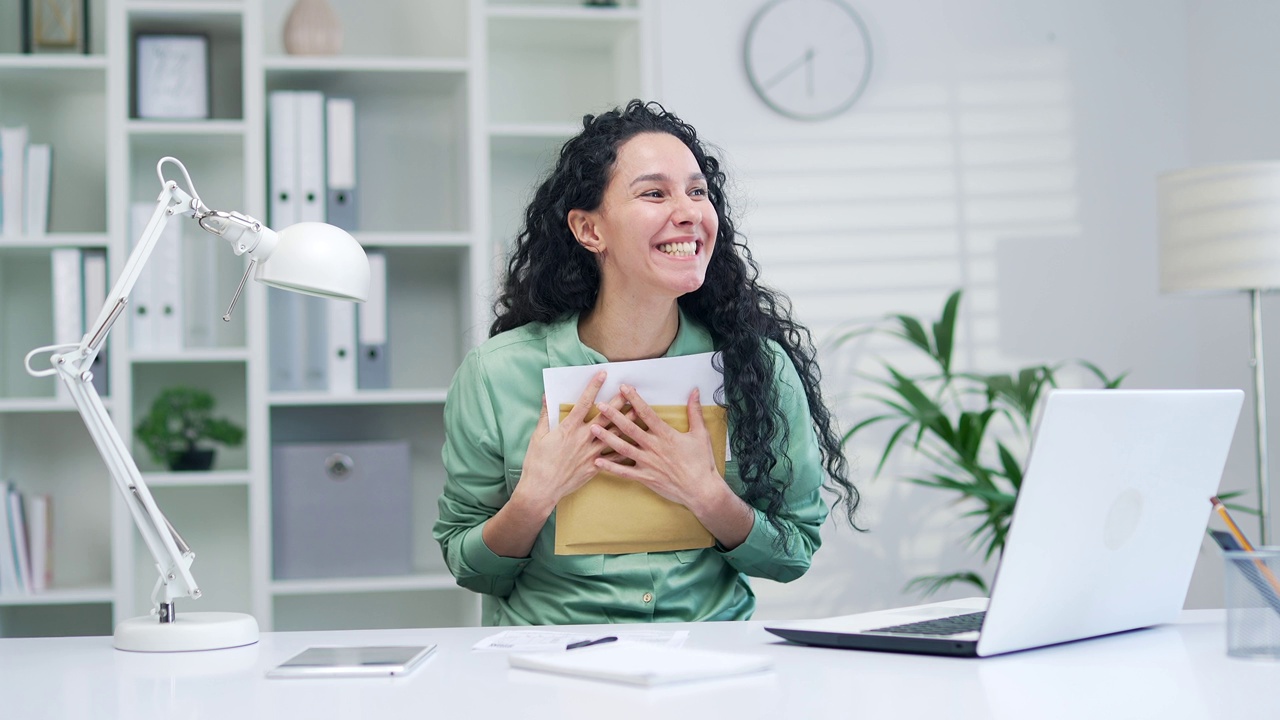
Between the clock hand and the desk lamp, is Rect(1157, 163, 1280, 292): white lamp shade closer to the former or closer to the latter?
the clock hand

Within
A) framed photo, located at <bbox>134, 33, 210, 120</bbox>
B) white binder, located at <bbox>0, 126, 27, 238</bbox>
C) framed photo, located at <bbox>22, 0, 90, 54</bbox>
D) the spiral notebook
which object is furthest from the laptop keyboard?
framed photo, located at <bbox>22, 0, 90, 54</bbox>

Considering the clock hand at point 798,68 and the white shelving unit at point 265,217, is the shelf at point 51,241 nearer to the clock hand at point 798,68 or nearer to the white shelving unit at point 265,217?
the white shelving unit at point 265,217

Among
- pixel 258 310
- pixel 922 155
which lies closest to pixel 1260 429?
pixel 922 155

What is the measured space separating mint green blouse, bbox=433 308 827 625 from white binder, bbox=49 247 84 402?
1330 mm

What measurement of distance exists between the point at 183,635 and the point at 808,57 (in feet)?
8.01

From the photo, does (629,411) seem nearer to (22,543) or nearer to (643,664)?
(643,664)

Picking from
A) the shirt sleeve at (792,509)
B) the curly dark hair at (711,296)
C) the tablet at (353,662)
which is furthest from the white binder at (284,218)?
the tablet at (353,662)

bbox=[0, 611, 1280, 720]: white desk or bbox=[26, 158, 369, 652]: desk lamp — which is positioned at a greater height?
bbox=[26, 158, 369, 652]: desk lamp

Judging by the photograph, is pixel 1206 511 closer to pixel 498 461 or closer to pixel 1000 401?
pixel 498 461

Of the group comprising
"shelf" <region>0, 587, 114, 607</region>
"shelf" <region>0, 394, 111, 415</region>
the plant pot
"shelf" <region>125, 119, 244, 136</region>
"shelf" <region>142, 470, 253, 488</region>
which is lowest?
"shelf" <region>0, 587, 114, 607</region>

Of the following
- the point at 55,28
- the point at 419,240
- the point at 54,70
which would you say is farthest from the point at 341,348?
the point at 55,28

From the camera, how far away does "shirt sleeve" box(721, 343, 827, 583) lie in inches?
65.1

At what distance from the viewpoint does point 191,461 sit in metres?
2.70

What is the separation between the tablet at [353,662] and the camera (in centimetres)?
108
